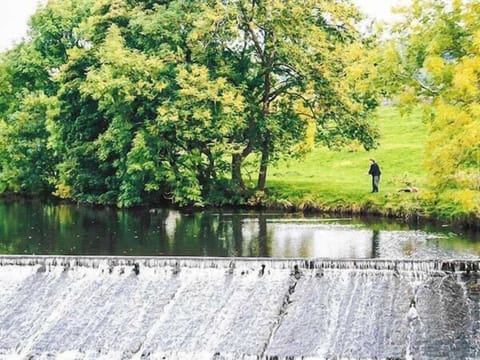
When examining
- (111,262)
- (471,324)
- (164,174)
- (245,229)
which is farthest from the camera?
(164,174)

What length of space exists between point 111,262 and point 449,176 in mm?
9777

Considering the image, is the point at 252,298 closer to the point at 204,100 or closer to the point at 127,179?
the point at 204,100

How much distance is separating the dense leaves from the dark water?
2.79m

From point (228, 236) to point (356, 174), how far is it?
41.4 feet

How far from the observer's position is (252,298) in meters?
19.5

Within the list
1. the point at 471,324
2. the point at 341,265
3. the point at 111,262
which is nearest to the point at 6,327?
the point at 111,262

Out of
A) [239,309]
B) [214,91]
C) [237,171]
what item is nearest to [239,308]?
[239,309]

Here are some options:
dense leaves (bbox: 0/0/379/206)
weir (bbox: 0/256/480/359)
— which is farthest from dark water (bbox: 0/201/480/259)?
weir (bbox: 0/256/480/359)

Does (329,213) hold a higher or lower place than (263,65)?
lower

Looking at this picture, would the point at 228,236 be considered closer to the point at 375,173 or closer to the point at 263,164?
the point at 375,173

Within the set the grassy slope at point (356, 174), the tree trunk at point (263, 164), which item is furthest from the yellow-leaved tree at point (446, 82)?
the tree trunk at point (263, 164)

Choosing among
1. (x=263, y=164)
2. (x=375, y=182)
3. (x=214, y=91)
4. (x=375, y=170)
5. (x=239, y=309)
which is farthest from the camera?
(x=263, y=164)

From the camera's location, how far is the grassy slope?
33.7 m

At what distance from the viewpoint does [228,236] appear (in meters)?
28.7
